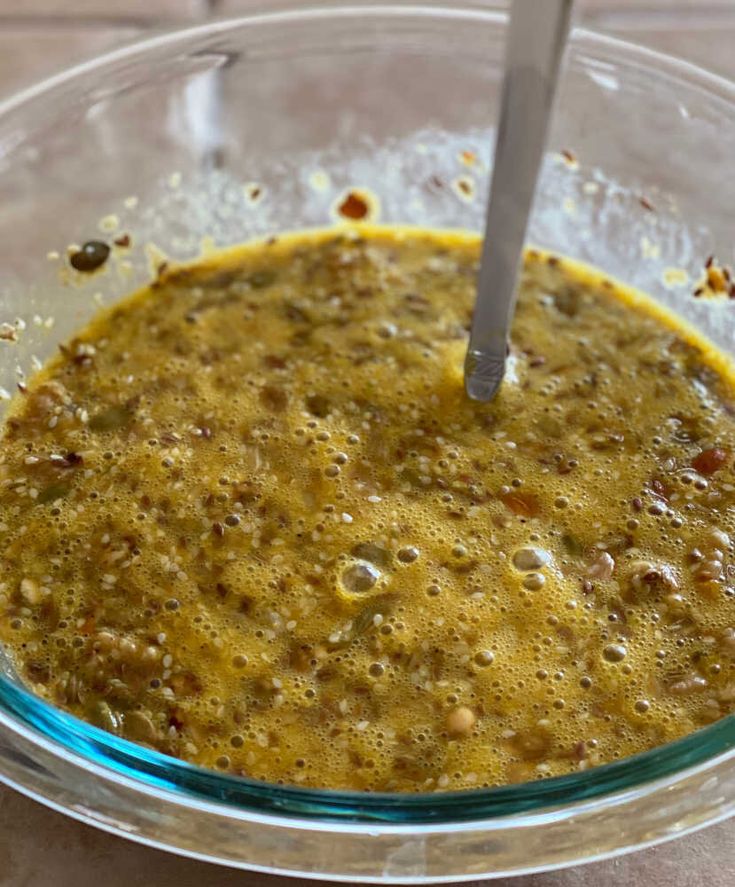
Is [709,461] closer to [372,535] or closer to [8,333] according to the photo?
[372,535]

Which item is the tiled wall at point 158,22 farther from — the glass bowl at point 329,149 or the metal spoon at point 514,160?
the metal spoon at point 514,160

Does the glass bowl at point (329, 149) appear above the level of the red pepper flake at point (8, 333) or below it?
above

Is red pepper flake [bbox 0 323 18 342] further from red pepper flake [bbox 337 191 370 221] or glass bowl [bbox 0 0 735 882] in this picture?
red pepper flake [bbox 337 191 370 221]

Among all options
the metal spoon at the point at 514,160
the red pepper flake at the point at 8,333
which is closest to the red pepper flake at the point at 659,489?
the metal spoon at the point at 514,160

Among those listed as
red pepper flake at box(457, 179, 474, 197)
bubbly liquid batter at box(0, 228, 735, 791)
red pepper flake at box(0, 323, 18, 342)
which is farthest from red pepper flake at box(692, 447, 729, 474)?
red pepper flake at box(0, 323, 18, 342)

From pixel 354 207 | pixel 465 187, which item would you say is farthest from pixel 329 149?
pixel 465 187

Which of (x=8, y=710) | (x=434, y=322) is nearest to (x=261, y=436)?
(x=434, y=322)

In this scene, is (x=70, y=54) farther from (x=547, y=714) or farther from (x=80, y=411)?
(x=547, y=714)
